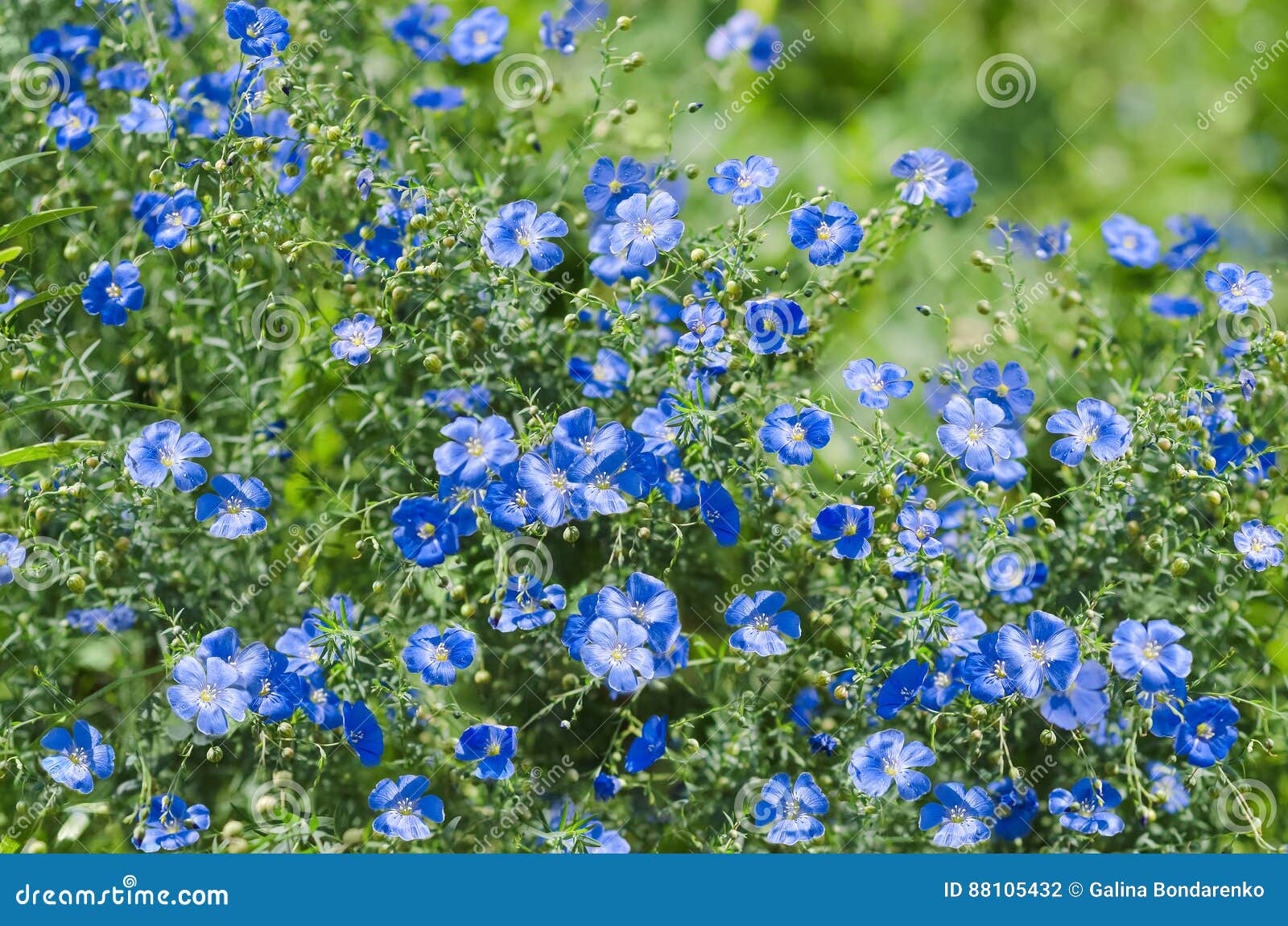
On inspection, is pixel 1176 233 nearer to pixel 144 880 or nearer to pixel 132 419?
pixel 132 419

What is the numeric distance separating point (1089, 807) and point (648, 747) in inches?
35.7

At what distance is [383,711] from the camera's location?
6.99ft

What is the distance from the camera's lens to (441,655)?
193cm

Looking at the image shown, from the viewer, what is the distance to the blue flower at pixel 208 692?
1850 mm

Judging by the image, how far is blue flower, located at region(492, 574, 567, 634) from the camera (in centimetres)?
193

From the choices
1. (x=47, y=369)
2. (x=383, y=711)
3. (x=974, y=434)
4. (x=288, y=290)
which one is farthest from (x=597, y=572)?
(x=47, y=369)

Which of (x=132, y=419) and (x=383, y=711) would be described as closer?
(x=383, y=711)

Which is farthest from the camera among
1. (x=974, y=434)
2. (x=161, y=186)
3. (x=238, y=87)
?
(x=161, y=186)

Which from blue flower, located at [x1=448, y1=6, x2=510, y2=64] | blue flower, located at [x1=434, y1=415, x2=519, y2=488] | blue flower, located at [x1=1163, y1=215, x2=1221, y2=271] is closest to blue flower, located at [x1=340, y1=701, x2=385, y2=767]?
blue flower, located at [x1=434, y1=415, x2=519, y2=488]

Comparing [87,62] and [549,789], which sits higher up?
[87,62]

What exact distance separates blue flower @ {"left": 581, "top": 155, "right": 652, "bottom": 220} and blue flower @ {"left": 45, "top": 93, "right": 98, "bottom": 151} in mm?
1167

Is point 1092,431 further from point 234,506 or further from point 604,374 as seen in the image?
point 234,506

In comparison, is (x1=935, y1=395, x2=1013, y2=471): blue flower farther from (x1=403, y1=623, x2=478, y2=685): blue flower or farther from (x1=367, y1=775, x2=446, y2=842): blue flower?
(x1=367, y1=775, x2=446, y2=842): blue flower

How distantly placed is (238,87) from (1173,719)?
2.24 meters
